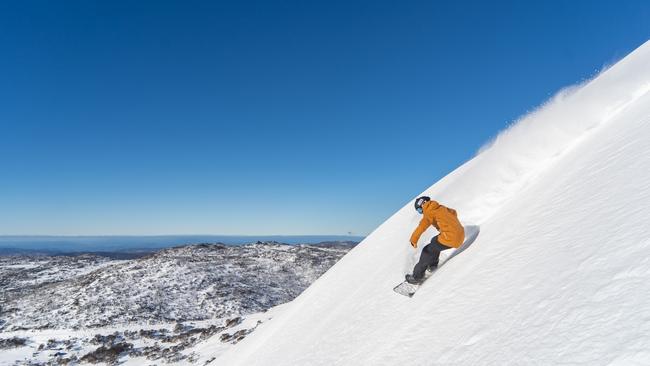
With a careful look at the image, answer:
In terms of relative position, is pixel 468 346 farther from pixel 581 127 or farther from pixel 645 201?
pixel 581 127

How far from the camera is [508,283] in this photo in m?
4.50

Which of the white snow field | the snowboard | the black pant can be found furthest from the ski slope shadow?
the black pant

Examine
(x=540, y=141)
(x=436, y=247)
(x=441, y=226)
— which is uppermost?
(x=540, y=141)

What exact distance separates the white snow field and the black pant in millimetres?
273

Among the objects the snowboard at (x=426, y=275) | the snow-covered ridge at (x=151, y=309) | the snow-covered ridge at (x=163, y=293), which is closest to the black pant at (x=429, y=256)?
the snowboard at (x=426, y=275)

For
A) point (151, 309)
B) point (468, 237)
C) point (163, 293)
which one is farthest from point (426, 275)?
point (163, 293)

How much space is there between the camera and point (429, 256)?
7.07m

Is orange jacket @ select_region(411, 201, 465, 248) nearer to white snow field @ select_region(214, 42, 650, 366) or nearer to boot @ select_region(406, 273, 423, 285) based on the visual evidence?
white snow field @ select_region(214, 42, 650, 366)

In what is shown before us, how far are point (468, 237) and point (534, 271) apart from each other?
3.53 m

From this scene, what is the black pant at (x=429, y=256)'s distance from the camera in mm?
6914

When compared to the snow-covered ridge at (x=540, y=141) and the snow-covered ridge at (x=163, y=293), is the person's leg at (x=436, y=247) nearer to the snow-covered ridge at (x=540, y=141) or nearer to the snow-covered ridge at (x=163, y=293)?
the snow-covered ridge at (x=540, y=141)

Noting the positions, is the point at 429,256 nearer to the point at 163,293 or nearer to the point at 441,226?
the point at 441,226

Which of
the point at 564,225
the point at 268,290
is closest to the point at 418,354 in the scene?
the point at 564,225

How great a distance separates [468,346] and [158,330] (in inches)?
1090
